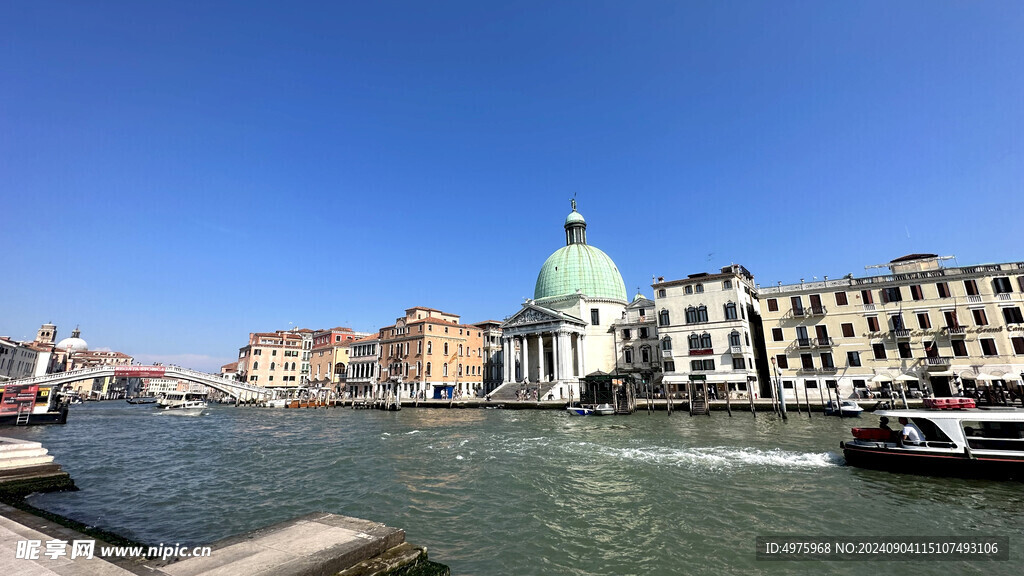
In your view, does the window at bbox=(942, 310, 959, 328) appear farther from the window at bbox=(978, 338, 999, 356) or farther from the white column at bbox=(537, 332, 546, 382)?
the white column at bbox=(537, 332, 546, 382)

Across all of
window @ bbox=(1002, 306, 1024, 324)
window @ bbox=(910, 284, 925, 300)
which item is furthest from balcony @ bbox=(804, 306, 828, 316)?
window @ bbox=(1002, 306, 1024, 324)

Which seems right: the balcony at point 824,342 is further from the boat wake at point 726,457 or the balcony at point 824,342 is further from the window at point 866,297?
the boat wake at point 726,457

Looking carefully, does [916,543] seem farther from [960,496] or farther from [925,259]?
[925,259]

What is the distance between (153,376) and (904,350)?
76.1 metres

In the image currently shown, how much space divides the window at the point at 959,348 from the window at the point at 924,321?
1.86 metres

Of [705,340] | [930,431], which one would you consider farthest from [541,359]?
[930,431]

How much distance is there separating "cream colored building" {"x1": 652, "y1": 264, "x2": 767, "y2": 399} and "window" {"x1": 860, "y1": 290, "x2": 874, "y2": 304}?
28.9 ft

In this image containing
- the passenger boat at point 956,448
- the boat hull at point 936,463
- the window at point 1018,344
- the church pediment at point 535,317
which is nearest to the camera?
the boat hull at point 936,463

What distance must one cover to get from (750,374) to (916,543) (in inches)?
1386

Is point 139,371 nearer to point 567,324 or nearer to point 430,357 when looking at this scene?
point 430,357

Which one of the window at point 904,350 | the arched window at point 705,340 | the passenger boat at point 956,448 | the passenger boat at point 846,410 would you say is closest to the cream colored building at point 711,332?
the arched window at point 705,340

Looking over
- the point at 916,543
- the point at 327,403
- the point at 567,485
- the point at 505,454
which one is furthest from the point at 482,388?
the point at 916,543

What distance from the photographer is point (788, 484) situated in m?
11.6

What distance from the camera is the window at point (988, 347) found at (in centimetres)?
3242
